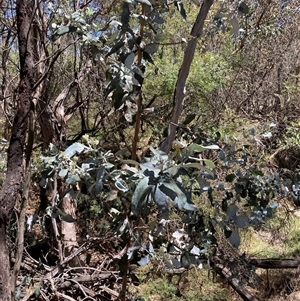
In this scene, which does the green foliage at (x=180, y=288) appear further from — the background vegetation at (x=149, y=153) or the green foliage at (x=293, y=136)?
the green foliage at (x=293, y=136)

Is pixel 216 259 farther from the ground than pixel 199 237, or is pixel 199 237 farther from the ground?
pixel 199 237

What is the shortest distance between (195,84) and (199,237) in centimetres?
239

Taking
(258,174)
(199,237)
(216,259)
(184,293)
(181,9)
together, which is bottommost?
(184,293)

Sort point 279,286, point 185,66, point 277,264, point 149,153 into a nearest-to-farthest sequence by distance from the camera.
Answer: point 185,66
point 149,153
point 277,264
point 279,286

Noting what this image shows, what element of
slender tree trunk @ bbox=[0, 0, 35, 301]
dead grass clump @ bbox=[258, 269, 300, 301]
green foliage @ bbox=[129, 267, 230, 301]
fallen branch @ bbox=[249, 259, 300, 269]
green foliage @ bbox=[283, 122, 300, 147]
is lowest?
dead grass clump @ bbox=[258, 269, 300, 301]

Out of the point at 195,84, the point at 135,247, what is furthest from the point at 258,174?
the point at 195,84

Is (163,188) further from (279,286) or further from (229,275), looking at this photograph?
(279,286)

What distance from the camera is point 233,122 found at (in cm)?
385

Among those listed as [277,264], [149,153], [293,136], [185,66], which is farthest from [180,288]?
[185,66]

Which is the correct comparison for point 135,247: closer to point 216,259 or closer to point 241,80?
point 216,259

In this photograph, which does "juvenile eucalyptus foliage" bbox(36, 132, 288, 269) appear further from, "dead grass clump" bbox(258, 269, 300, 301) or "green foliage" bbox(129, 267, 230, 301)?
"dead grass clump" bbox(258, 269, 300, 301)

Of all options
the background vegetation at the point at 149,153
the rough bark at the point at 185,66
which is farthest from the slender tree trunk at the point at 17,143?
the rough bark at the point at 185,66

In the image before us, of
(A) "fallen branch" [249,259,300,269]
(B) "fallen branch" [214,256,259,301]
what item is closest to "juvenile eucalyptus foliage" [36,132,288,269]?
(B) "fallen branch" [214,256,259,301]

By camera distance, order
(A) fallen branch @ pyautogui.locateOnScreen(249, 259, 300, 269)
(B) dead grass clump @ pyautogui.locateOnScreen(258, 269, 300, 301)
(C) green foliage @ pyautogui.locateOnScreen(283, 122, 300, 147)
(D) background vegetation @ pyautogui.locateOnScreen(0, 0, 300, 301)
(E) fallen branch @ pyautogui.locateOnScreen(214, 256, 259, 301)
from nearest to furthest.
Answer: (D) background vegetation @ pyautogui.locateOnScreen(0, 0, 300, 301)
(E) fallen branch @ pyautogui.locateOnScreen(214, 256, 259, 301)
(A) fallen branch @ pyautogui.locateOnScreen(249, 259, 300, 269)
(B) dead grass clump @ pyautogui.locateOnScreen(258, 269, 300, 301)
(C) green foliage @ pyautogui.locateOnScreen(283, 122, 300, 147)
